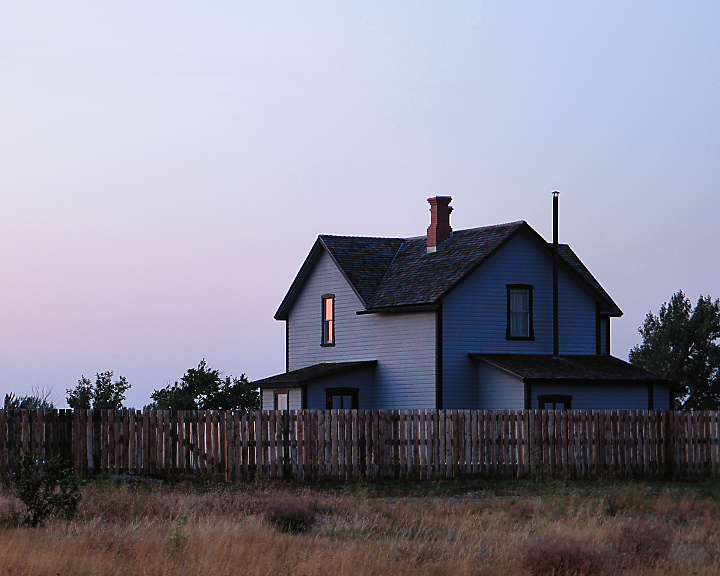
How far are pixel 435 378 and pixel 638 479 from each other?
940 cm

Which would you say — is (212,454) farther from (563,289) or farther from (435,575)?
(563,289)

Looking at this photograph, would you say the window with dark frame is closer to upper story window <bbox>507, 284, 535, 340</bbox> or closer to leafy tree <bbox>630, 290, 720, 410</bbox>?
upper story window <bbox>507, 284, 535, 340</bbox>

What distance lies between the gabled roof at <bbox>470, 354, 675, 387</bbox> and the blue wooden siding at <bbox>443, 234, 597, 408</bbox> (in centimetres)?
51

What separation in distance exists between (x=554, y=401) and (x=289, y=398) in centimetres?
985

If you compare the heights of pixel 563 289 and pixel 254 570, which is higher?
pixel 563 289

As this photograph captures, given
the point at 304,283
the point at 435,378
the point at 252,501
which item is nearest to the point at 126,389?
the point at 304,283

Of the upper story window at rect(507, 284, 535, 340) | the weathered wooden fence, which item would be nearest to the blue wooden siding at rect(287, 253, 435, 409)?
the upper story window at rect(507, 284, 535, 340)

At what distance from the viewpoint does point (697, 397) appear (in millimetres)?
67500

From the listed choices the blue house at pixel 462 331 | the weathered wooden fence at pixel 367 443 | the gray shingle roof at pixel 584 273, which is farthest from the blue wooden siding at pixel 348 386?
the weathered wooden fence at pixel 367 443

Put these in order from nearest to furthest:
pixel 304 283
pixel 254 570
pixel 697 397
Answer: pixel 254 570 < pixel 304 283 < pixel 697 397

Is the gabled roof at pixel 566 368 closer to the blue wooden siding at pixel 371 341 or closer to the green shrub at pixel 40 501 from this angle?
the blue wooden siding at pixel 371 341

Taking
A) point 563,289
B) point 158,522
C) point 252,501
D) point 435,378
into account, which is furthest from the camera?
point 563,289

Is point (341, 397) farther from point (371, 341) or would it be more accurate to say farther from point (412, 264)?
point (412, 264)

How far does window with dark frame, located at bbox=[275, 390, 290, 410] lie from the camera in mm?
42156
